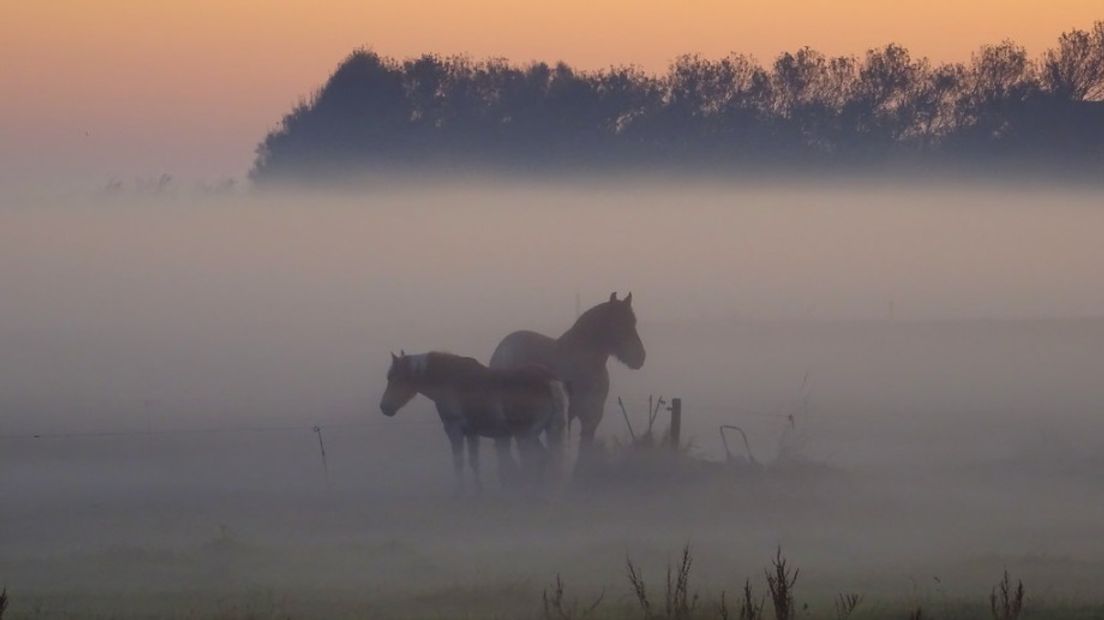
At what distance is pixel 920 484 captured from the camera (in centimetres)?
2127

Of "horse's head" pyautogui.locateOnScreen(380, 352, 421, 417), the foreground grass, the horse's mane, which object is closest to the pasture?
the foreground grass

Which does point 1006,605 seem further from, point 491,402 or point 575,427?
point 575,427

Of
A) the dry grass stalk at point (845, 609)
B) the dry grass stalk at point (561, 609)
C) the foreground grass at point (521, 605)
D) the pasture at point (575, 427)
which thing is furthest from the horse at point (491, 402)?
the dry grass stalk at point (845, 609)

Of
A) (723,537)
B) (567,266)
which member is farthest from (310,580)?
(567,266)

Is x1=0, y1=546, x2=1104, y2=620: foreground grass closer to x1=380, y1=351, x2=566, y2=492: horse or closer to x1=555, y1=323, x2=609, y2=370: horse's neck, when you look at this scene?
x1=380, y1=351, x2=566, y2=492: horse

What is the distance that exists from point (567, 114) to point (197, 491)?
55.8 ft

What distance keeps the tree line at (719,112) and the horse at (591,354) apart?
45.7 ft

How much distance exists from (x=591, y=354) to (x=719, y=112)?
16727 millimetres

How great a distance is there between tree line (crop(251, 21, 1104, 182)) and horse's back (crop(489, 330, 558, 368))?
1313cm

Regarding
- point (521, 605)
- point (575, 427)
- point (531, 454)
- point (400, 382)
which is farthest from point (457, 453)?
point (521, 605)

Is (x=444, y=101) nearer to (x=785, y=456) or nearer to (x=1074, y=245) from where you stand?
(x=785, y=456)

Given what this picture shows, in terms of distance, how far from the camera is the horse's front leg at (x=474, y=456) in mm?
18859

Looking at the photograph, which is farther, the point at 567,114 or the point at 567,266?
the point at 567,266

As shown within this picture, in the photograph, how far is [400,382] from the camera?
1964 cm
